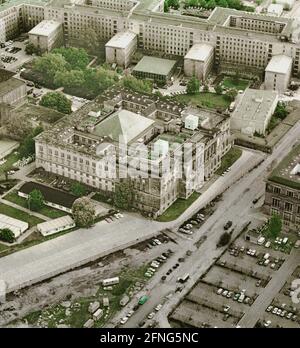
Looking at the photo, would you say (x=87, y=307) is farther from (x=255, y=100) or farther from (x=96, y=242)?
(x=255, y=100)

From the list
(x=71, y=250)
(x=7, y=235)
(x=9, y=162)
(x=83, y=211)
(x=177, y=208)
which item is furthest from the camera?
(x=9, y=162)

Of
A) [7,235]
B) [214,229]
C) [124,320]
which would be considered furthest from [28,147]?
[124,320]

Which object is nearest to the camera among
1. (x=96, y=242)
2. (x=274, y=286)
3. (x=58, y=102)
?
(x=274, y=286)

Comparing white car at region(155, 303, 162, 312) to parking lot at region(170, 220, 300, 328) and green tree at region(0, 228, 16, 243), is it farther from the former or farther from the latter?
green tree at region(0, 228, 16, 243)

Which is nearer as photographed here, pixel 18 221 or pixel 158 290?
pixel 158 290

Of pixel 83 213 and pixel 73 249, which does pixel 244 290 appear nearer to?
pixel 73 249

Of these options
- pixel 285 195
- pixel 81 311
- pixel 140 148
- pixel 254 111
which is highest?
pixel 140 148

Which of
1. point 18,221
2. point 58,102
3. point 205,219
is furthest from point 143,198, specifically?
point 58,102
